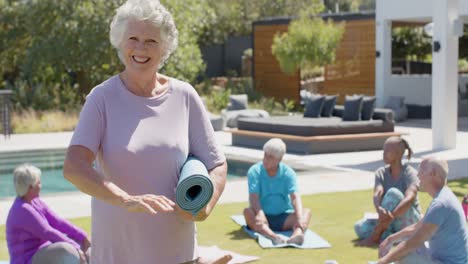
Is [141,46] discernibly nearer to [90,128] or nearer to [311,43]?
[90,128]

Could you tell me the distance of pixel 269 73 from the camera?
27328mm

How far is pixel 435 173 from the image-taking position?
4.69 metres

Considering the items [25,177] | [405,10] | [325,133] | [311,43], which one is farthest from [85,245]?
[311,43]

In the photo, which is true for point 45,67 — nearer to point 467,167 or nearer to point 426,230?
point 467,167

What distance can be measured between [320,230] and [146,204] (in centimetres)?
560

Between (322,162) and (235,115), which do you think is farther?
(235,115)

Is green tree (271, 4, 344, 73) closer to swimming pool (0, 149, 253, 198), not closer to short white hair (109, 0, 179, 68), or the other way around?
swimming pool (0, 149, 253, 198)

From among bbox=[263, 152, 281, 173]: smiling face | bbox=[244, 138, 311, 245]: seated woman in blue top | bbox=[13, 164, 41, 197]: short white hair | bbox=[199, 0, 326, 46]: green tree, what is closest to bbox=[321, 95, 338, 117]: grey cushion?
bbox=[244, 138, 311, 245]: seated woman in blue top

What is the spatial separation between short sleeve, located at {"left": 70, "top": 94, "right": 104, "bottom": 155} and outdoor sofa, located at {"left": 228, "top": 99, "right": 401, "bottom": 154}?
1221 cm

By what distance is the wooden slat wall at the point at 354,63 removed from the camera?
2369 cm

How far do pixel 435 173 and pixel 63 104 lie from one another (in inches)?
733

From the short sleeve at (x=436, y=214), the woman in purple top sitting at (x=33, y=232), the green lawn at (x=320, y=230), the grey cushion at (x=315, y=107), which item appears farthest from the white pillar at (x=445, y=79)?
the woman in purple top sitting at (x=33, y=232)

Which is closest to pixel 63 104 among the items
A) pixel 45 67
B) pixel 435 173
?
pixel 45 67

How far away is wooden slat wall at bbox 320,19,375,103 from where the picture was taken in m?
23.7
